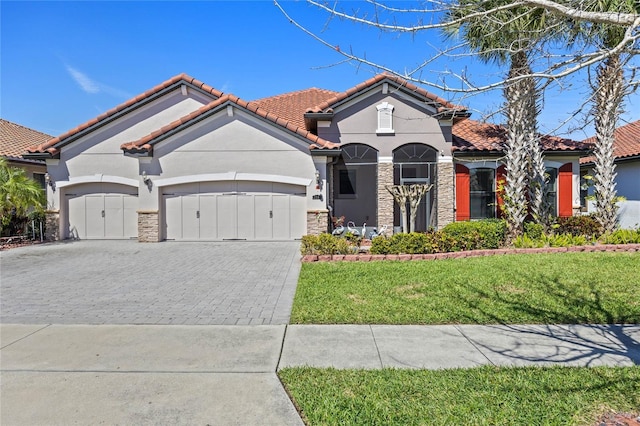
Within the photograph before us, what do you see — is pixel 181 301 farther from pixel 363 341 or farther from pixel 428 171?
pixel 428 171

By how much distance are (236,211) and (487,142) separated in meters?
12.0

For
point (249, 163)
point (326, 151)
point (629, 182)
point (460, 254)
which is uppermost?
point (326, 151)

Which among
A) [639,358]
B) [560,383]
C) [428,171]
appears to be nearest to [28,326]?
[560,383]

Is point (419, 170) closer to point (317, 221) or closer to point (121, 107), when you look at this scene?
point (317, 221)

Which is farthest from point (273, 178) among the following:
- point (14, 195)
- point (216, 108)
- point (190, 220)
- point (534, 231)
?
point (14, 195)

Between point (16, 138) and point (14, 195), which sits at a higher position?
point (16, 138)

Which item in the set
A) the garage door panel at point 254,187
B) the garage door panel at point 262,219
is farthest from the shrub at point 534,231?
the garage door panel at point 254,187

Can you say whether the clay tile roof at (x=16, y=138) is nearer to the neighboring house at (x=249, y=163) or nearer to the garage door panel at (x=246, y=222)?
the neighboring house at (x=249, y=163)

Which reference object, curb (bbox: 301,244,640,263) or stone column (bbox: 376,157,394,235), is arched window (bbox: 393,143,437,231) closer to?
stone column (bbox: 376,157,394,235)

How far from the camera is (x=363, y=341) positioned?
5133 millimetres

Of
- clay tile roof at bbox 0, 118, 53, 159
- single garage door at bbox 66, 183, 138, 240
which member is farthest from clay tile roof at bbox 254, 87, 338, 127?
clay tile roof at bbox 0, 118, 53, 159

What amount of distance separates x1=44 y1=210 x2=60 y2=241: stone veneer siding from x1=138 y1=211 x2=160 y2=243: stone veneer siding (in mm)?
4256

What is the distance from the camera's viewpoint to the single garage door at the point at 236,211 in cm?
1564

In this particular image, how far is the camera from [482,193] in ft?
57.0
